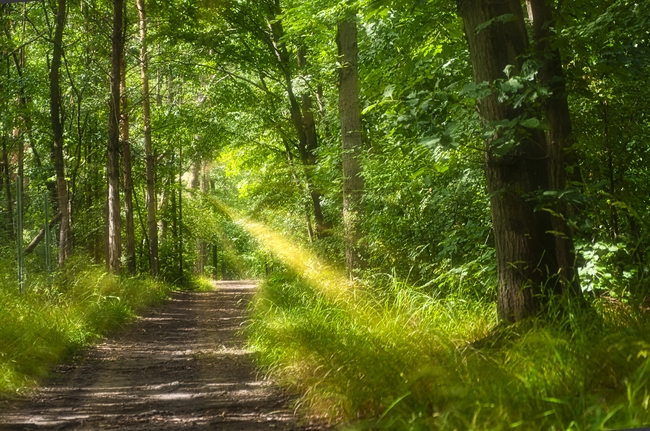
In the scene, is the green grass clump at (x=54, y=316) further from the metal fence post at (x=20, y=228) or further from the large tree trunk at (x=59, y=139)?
Result: the large tree trunk at (x=59, y=139)

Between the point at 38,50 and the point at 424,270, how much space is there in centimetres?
1072

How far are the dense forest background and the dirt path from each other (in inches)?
13.6

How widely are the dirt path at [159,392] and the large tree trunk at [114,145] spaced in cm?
532

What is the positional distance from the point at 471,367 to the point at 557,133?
2073 mm

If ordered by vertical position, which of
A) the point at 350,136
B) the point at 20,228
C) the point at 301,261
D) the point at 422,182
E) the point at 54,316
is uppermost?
the point at 350,136

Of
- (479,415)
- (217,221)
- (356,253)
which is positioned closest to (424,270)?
(356,253)

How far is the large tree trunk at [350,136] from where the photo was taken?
388 inches

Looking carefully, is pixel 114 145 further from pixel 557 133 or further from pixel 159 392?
pixel 557 133

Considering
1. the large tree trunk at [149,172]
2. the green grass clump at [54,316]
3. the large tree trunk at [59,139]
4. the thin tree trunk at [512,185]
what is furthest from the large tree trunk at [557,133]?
the large tree trunk at [149,172]

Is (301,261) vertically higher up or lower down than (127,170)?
lower down

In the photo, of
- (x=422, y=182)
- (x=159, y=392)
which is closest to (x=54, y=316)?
(x=159, y=392)

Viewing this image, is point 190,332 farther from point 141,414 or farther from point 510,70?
point 510,70

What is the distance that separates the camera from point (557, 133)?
5.06 m

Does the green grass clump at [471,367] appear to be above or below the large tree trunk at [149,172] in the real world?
below
